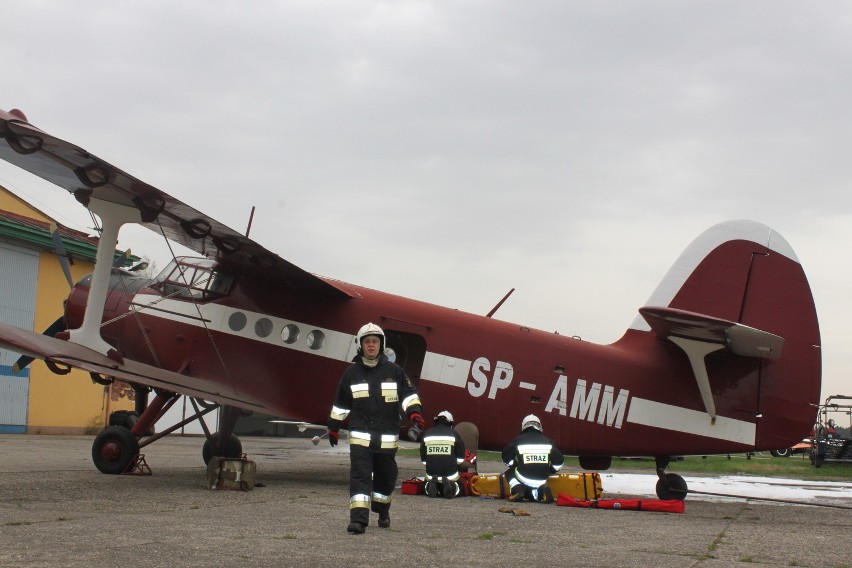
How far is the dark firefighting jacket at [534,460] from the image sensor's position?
12867 millimetres

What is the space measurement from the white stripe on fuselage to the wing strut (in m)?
1.35

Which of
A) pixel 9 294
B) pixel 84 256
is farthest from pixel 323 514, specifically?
pixel 84 256

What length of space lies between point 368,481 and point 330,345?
6.36 metres

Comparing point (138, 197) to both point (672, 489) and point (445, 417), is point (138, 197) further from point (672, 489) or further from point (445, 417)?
point (672, 489)

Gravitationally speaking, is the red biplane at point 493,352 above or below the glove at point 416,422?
above

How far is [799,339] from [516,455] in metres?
5.29

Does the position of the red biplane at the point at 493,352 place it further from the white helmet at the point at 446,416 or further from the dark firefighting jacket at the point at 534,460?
the dark firefighting jacket at the point at 534,460

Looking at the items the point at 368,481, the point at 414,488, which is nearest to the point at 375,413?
the point at 368,481

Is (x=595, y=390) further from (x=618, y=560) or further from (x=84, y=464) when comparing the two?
(x=84, y=464)

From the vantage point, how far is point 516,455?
1308 centimetres

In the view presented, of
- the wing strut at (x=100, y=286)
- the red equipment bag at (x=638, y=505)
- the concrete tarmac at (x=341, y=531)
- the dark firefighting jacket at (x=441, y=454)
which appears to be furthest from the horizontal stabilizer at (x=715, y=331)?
the wing strut at (x=100, y=286)

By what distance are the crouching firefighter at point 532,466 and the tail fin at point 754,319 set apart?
262cm

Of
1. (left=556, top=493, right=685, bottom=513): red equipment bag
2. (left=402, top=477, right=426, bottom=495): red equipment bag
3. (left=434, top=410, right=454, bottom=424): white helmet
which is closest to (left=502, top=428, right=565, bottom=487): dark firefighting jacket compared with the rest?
(left=556, top=493, right=685, bottom=513): red equipment bag

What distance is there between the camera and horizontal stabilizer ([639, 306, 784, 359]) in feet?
43.1
